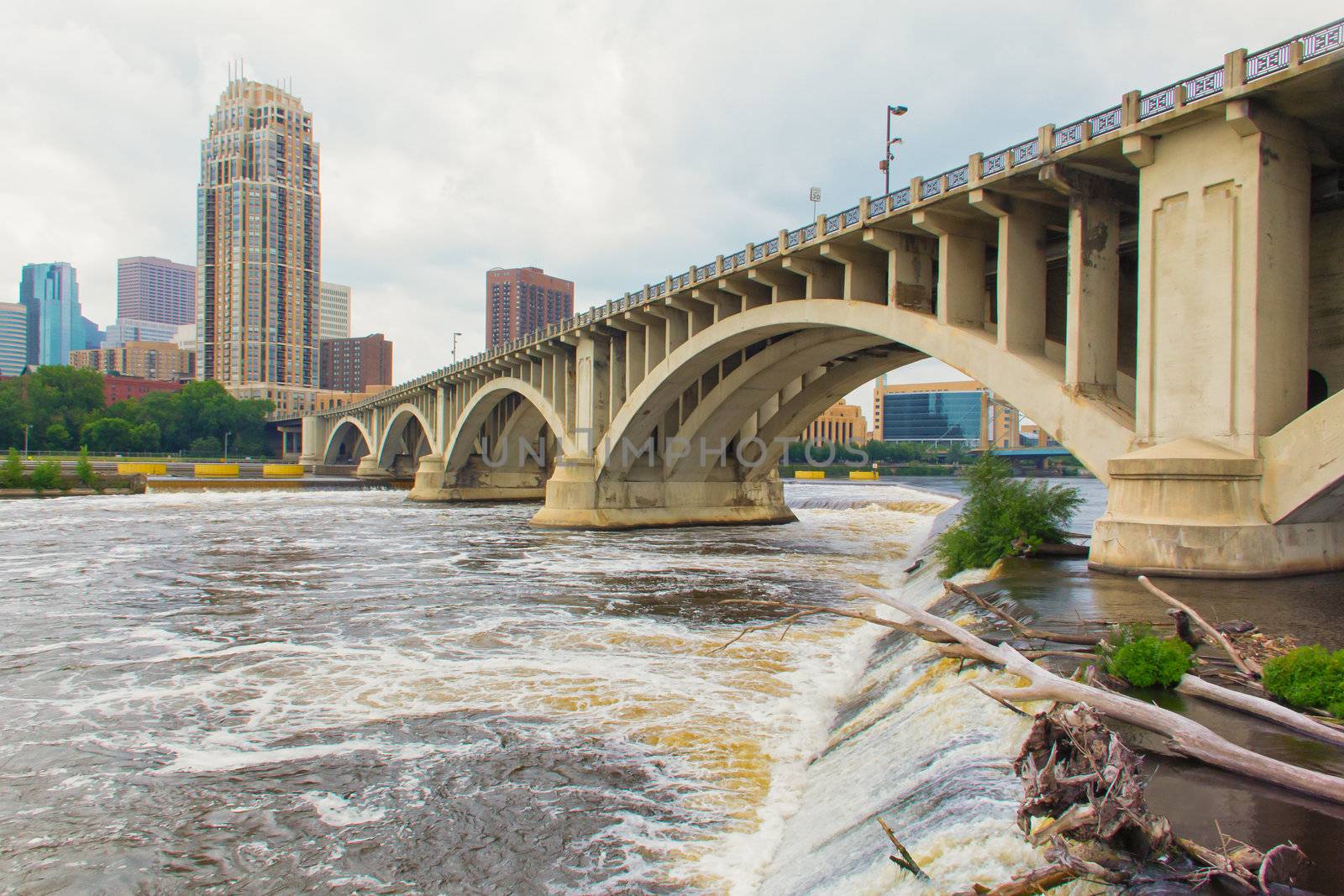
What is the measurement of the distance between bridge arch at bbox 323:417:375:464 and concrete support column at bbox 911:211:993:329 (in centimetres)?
7799

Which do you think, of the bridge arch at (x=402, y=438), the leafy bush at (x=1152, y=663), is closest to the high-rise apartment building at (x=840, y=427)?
the bridge arch at (x=402, y=438)

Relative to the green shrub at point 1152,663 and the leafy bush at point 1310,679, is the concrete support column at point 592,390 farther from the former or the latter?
the leafy bush at point 1310,679

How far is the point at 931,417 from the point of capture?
164000 millimetres

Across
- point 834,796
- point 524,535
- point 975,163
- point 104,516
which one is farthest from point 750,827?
point 104,516

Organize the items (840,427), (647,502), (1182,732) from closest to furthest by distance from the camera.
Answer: (1182,732)
(647,502)
(840,427)

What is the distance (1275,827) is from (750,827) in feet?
12.8

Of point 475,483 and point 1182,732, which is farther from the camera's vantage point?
point 475,483

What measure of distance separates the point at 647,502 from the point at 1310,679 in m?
34.9

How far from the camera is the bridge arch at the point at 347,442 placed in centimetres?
9794

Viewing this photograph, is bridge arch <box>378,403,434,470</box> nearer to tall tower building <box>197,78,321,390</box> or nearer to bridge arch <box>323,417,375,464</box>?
bridge arch <box>323,417,375,464</box>

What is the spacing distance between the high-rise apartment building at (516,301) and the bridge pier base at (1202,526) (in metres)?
171

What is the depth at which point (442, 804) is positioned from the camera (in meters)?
8.27

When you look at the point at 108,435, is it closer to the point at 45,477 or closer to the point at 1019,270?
the point at 45,477

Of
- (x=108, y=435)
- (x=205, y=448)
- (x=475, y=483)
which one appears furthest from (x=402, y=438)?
(x=205, y=448)
